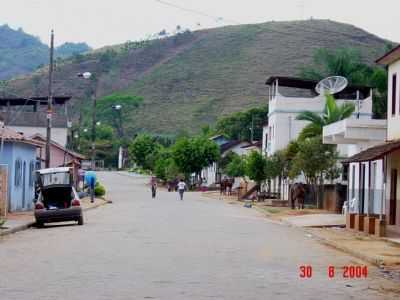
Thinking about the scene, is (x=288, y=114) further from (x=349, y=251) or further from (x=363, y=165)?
(x=349, y=251)

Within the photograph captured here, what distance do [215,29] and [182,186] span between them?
426ft

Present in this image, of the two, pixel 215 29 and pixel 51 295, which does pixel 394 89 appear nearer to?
pixel 51 295

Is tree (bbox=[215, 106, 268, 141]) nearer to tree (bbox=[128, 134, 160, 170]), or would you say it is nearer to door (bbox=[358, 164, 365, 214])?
tree (bbox=[128, 134, 160, 170])

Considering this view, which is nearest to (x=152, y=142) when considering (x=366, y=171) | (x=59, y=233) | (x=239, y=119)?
(x=239, y=119)

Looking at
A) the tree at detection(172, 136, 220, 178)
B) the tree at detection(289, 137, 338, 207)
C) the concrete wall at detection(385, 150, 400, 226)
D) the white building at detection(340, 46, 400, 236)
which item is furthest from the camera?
the tree at detection(172, 136, 220, 178)

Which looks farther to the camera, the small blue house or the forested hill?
the forested hill

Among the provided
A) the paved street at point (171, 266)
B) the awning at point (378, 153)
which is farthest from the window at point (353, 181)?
the paved street at point (171, 266)

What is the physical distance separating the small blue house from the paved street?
11.3 meters

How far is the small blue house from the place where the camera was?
41.2 m

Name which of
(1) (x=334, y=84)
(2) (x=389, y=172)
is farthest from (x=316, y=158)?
(2) (x=389, y=172)

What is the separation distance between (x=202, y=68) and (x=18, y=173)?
12665 cm

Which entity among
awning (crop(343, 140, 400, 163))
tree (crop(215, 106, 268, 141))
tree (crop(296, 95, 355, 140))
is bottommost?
awning (crop(343, 140, 400, 163))

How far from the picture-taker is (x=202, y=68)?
169 meters

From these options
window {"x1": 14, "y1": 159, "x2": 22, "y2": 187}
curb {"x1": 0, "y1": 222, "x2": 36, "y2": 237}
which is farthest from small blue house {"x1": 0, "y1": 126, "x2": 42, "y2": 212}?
curb {"x1": 0, "y1": 222, "x2": 36, "y2": 237}
